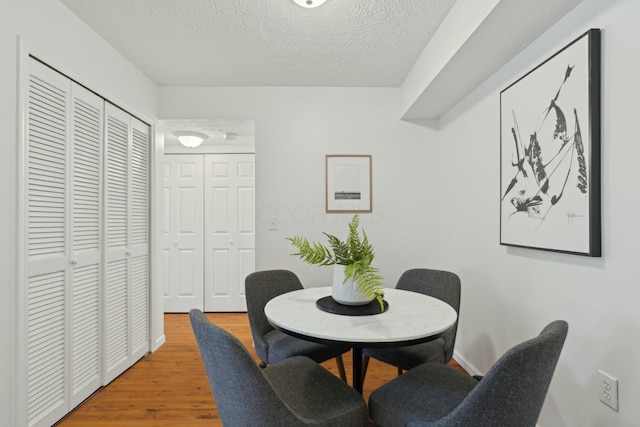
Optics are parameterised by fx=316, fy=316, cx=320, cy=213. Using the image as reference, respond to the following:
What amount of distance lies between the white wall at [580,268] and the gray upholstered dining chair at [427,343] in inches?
12.5

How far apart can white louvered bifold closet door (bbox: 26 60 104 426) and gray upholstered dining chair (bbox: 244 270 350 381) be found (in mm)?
1058

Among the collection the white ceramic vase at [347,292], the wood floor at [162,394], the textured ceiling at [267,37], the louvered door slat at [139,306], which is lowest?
the wood floor at [162,394]

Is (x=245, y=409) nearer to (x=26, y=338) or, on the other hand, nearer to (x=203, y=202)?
(x=26, y=338)

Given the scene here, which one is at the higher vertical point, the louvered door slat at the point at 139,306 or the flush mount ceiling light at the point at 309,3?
the flush mount ceiling light at the point at 309,3

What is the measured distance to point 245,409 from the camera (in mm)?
987

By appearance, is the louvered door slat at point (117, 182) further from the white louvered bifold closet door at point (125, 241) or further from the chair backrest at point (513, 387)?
the chair backrest at point (513, 387)

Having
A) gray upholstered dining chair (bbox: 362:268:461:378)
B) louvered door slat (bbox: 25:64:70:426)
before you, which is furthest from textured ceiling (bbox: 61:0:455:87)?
gray upholstered dining chair (bbox: 362:268:461:378)

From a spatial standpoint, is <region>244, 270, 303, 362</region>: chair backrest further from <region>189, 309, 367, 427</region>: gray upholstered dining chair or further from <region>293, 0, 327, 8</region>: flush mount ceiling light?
<region>293, 0, 327, 8</region>: flush mount ceiling light

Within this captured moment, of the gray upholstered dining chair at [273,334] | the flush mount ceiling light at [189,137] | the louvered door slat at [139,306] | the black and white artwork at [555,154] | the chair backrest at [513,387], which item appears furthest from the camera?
the flush mount ceiling light at [189,137]

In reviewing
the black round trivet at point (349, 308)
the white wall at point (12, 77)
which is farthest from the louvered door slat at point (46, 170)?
the black round trivet at point (349, 308)

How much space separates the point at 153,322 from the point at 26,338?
4.26ft

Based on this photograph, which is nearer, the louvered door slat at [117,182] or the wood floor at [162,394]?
the wood floor at [162,394]

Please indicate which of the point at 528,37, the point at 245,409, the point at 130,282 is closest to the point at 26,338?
the point at 130,282

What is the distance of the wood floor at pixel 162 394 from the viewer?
1.88 meters
